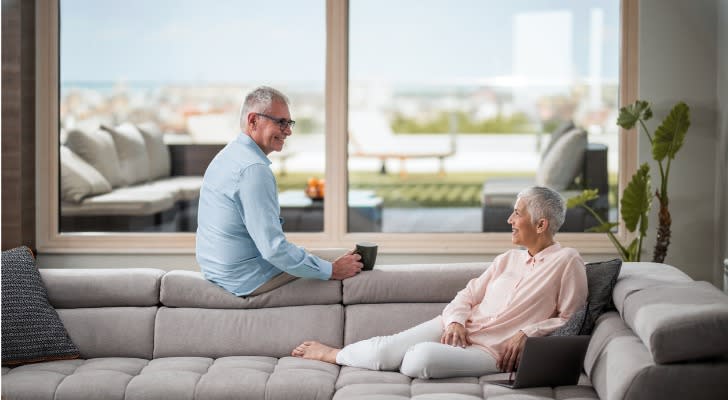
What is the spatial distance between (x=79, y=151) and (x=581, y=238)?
3133 mm

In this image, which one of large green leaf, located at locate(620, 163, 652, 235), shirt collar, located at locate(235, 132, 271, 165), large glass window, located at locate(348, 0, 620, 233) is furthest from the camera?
large glass window, located at locate(348, 0, 620, 233)

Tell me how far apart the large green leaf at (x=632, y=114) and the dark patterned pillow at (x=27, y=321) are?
10.4 ft

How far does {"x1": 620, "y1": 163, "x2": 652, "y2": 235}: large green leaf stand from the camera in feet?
16.0

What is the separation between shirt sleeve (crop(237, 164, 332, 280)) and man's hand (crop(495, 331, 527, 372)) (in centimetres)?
85

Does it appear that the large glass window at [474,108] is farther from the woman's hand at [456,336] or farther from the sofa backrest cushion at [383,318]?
the woman's hand at [456,336]

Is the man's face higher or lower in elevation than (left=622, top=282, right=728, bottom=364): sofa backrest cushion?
higher

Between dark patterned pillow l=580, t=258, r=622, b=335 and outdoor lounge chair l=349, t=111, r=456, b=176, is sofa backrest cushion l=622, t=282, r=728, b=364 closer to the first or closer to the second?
dark patterned pillow l=580, t=258, r=622, b=335

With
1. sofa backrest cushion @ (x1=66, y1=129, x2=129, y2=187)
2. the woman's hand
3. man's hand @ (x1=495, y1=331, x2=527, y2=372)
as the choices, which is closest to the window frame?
sofa backrest cushion @ (x1=66, y1=129, x2=129, y2=187)

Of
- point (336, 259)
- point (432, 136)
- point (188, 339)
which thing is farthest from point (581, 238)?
point (188, 339)

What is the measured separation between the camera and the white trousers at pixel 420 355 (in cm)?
307

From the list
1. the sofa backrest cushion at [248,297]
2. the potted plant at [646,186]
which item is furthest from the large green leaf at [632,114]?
the sofa backrest cushion at [248,297]

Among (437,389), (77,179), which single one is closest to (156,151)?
(77,179)

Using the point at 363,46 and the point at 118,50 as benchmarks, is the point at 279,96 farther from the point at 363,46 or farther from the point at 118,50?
the point at 118,50

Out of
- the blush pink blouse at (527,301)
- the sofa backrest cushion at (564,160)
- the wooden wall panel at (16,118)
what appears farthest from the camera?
the sofa backrest cushion at (564,160)
